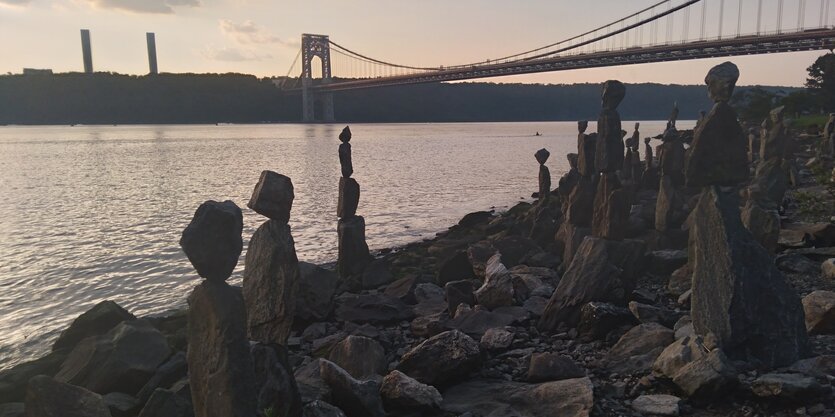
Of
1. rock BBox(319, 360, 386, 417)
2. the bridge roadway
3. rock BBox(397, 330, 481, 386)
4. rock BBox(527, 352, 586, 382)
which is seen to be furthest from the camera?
the bridge roadway

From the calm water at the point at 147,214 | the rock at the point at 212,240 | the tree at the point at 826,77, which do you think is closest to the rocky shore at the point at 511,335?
the rock at the point at 212,240

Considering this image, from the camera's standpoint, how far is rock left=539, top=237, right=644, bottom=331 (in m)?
8.20

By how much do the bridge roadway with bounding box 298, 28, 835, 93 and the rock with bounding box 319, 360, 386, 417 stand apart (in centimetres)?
5449

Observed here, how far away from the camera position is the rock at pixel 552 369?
246 inches

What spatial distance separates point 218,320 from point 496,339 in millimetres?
4096

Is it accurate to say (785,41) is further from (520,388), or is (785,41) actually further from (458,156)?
(520,388)

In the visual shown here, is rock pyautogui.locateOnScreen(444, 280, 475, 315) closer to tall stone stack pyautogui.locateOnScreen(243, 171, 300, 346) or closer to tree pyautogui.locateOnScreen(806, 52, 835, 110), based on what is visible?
tall stone stack pyautogui.locateOnScreen(243, 171, 300, 346)

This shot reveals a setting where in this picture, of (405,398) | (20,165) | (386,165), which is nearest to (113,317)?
(405,398)

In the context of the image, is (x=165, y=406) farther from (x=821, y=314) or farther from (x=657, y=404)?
(x=821, y=314)

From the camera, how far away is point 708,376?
5.31 meters

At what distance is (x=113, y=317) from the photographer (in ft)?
29.6

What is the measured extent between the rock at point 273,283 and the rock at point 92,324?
3945mm

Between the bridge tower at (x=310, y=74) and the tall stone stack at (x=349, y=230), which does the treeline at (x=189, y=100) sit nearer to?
the bridge tower at (x=310, y=74)

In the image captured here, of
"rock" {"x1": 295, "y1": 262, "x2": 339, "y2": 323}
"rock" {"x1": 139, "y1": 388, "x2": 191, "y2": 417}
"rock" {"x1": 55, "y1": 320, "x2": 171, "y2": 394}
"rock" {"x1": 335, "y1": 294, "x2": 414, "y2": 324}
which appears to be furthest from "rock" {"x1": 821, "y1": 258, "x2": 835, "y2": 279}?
"rock" {"x1": 55, "y1": 320, "x2": 171, "y2": 394}
